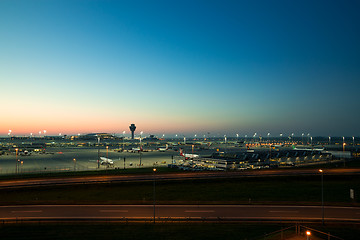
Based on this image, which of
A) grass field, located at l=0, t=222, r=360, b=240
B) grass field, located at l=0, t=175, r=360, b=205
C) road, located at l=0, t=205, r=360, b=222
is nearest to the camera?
grass field, located at l=0, t=222, r=360, b=240

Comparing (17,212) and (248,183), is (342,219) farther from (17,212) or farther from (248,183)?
(17,212)

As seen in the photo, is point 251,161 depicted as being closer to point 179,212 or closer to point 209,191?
point 209,191

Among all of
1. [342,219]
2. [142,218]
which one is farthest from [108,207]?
[342,219]

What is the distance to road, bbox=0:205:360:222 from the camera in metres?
27.0

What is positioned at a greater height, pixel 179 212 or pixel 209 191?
pixel 179 212

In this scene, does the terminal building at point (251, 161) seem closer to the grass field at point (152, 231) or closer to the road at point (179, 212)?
the road at point (179, 212)

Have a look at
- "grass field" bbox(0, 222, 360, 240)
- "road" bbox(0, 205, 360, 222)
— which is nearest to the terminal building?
"road" bbox(0, 205, 360, 222)

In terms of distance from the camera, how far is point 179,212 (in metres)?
29.1

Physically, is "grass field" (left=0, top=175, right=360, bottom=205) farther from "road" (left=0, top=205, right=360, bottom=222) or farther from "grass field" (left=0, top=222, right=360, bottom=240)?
"grass field" (left=0, top=222, right=360, bottom=240)

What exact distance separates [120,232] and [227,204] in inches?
552

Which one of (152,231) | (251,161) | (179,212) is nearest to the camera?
(152,231)

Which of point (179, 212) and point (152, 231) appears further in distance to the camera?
point (179, 212)

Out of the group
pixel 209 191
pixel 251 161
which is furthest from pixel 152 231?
pixel 251 161

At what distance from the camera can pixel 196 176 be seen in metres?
49.6
